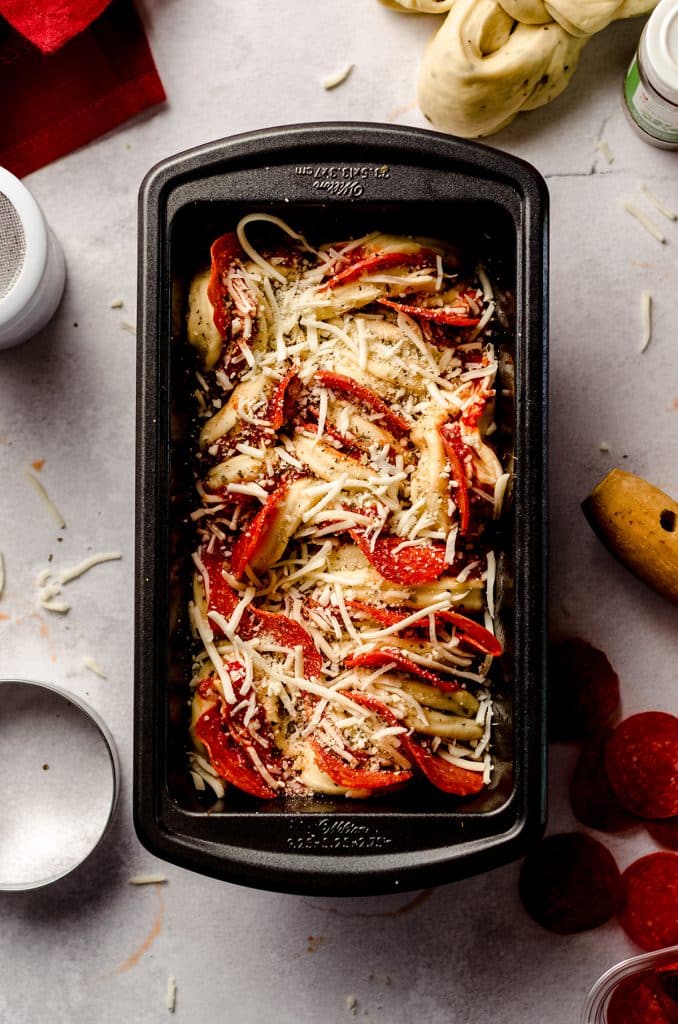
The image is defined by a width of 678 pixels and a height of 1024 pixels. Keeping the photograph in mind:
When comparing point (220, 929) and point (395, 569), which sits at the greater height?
point (395, 569)

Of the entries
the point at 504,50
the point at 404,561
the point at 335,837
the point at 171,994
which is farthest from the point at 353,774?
the point at 504,50

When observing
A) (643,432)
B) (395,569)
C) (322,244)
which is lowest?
(643,432)

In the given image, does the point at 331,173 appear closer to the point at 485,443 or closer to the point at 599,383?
the point at 485,443

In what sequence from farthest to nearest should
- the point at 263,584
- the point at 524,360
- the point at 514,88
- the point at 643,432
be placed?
the point at 643,432
the point at 514,88
the point at 263,584
the point at 524,360

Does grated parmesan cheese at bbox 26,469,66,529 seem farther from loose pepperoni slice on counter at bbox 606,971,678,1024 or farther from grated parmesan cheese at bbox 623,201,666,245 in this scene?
loose pepperoni slice on counter at bbox 606,971,678,1024

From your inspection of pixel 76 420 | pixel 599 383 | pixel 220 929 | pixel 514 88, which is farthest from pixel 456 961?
pixel 514 88

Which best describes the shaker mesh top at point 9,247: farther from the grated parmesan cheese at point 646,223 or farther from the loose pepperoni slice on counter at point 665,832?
the loose pepperoni slice on counter at point 665,832

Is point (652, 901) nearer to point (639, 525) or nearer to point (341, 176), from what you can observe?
point (639, 525)
